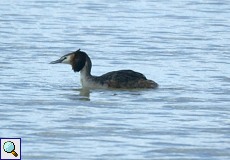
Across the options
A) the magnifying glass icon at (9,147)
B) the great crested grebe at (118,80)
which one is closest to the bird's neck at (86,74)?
the great crested grebe at (118,80)

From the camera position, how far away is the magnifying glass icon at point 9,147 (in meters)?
14.8

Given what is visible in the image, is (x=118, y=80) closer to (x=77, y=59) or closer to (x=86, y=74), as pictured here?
(x=86, y=74)

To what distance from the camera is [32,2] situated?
35781 millimetres

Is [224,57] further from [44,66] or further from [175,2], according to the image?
[175,2]

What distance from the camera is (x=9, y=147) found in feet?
49.2

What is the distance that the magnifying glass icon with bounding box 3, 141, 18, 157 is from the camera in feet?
48.5

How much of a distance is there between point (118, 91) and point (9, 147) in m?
5.84

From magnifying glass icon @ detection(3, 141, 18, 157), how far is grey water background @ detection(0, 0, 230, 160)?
0.24 m

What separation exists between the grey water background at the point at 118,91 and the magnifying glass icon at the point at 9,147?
9.3 inches

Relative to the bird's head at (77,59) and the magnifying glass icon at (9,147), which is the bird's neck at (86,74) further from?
A: the magnifying glass icon at (9,147)

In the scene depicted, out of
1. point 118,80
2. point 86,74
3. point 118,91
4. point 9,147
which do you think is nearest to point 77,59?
point 86,74

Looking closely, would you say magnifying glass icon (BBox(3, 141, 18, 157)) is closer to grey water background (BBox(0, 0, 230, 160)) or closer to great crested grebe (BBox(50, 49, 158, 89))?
grey water background (BBox(0, 0, 230, 160))

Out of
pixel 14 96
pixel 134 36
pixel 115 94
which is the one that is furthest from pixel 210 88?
pixel 134 36

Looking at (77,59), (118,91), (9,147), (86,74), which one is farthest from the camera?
(77,59)
